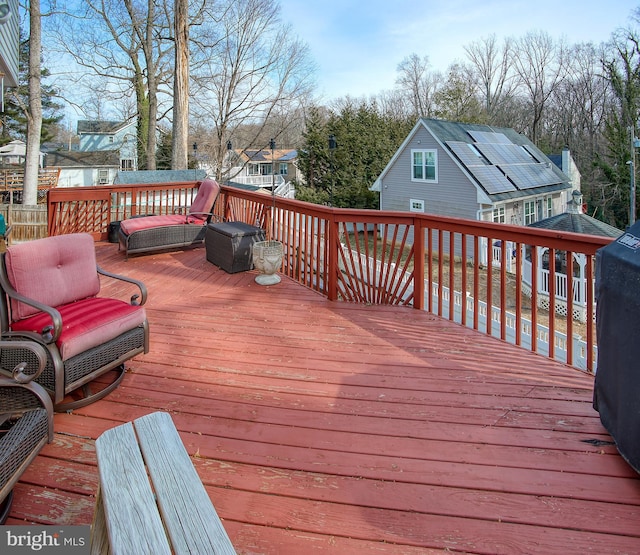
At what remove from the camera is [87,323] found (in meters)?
2.52

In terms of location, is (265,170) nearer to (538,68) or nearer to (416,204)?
(538,68)

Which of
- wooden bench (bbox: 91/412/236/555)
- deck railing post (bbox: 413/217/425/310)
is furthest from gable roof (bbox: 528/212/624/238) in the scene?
wooden bench (bbox: 91/412/236/555)

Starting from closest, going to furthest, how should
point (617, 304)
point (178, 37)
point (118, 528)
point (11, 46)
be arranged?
point (118, 528)
point (617, 304)
point (11, 46)
point (178, 37)

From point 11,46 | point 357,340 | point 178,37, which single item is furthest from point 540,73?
point 357,340

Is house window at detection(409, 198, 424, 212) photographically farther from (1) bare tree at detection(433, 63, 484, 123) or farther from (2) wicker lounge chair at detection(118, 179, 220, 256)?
(2) wicker lounge chair at detection(118, 179, 220, 256)

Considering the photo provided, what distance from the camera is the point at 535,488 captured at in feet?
6.14

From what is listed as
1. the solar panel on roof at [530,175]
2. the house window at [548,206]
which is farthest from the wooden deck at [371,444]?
the house window at [548,206]

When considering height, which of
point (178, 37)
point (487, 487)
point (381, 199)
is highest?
point (178, 37)

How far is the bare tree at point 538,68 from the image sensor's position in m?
31.8

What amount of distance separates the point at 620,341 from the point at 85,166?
103 ft

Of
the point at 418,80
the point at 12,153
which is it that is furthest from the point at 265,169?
the point at 12,153

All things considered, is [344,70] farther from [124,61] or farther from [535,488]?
[535,488]

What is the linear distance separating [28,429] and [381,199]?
20.4m

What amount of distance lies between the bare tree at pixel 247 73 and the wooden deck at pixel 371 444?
1706 centimetres
